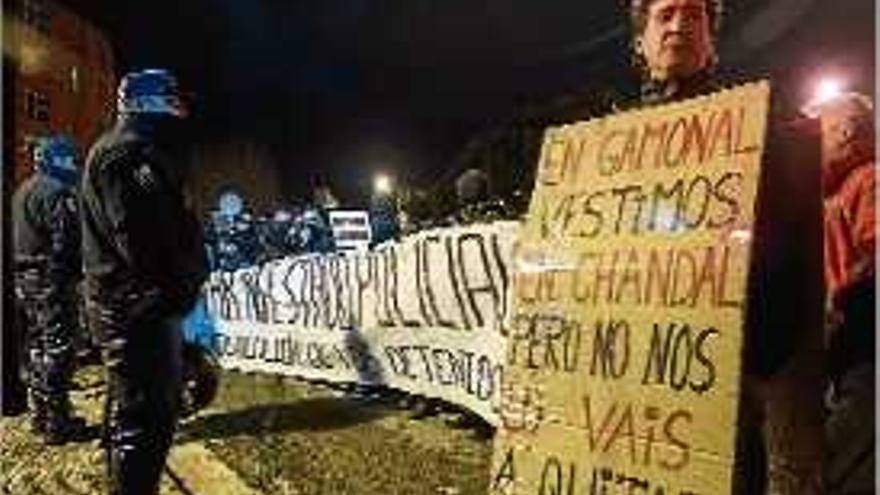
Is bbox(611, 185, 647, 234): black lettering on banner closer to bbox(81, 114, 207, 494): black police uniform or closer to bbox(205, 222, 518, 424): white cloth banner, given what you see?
bbox(205, 222, 518, 424): white cloth banner

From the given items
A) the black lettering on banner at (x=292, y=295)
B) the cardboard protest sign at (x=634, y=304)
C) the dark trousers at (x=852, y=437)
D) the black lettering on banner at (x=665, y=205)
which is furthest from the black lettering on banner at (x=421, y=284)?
the black lettering on banner at (x=665, y=205)

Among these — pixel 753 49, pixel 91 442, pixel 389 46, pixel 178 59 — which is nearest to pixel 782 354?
pixel 91 442

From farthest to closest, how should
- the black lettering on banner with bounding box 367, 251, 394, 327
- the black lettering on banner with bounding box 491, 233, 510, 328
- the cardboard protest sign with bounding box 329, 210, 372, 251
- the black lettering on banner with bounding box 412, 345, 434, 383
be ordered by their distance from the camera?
the cardboard protest sign with bounding box 329, 210, 372, 251, the black lettering on banner with bounding box 367, 251, 394, 327, the black lettering on banner with bounding box 412, 345, 434, 383, the black lettering on banner with bounding box 491, 233, 510, 328

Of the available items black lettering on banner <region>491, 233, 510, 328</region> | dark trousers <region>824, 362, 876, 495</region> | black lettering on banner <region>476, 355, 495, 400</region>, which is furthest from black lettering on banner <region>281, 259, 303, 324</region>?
dark trousers <region>824, 362, 876, 495</region>

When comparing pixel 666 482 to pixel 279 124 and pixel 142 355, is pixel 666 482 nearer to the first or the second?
pixel 142 355

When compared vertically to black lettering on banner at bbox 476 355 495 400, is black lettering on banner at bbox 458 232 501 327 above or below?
above

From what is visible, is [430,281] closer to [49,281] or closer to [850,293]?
[49,281]

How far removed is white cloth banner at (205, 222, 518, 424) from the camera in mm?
8320

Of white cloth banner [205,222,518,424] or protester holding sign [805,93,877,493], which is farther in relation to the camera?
white cloth banner [205,222,518,424]

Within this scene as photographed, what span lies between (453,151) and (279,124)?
587 cm

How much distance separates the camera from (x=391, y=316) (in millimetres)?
9984

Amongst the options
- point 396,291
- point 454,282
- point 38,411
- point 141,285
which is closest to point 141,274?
point 141,285

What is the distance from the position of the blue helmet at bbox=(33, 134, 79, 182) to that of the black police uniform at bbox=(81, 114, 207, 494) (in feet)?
10.1

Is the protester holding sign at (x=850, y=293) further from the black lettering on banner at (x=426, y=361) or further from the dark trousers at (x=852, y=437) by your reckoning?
the black lettering on banner at (x=426, y=361)
